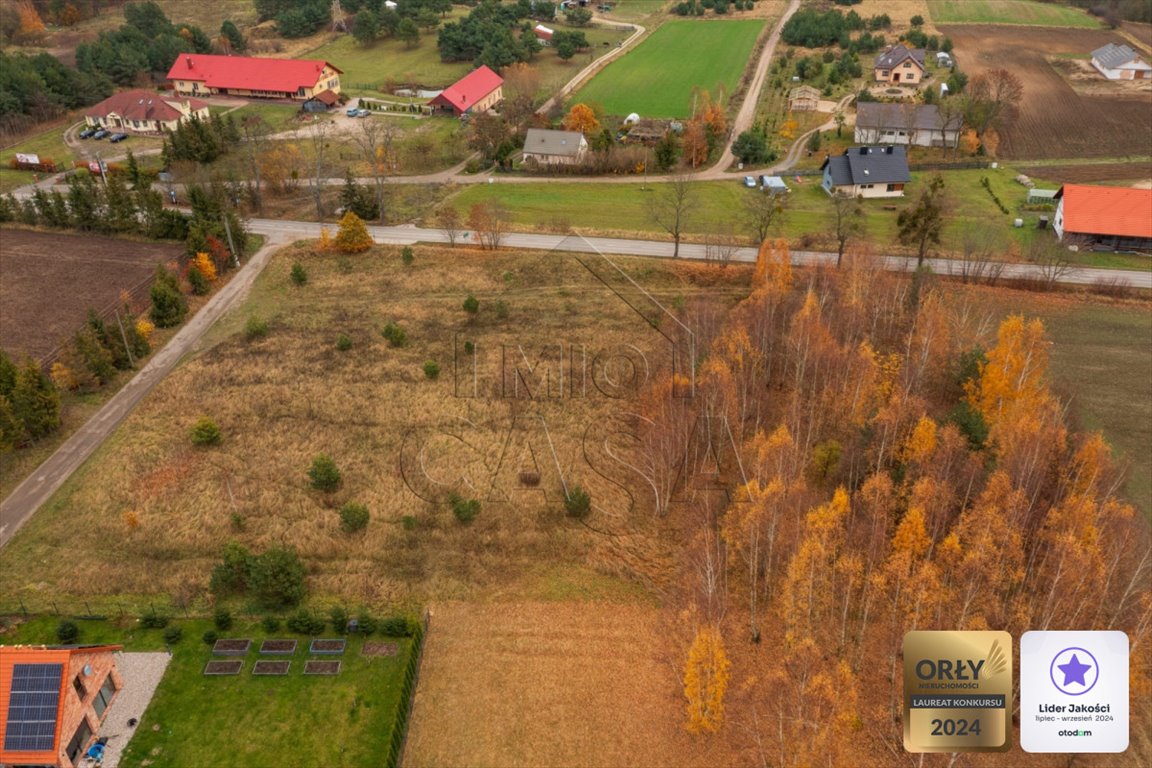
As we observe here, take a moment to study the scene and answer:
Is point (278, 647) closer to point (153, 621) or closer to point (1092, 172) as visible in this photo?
point (153, 621)

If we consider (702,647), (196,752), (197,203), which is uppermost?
(197,203)

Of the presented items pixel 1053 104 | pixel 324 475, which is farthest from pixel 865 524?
pixel 1053 104

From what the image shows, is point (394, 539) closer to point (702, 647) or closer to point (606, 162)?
point (702, 647)

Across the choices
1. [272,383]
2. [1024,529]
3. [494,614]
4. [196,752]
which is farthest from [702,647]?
[272,383]

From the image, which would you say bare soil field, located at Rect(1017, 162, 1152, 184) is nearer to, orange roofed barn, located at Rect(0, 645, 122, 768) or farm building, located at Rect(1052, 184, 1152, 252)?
farm building, located at Rect(1052, 184, 1152, 252)

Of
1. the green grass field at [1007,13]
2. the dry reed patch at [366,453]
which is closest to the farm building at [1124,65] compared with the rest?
the green grass field at [1007,13]

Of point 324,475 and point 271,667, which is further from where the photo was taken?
point 324,475
